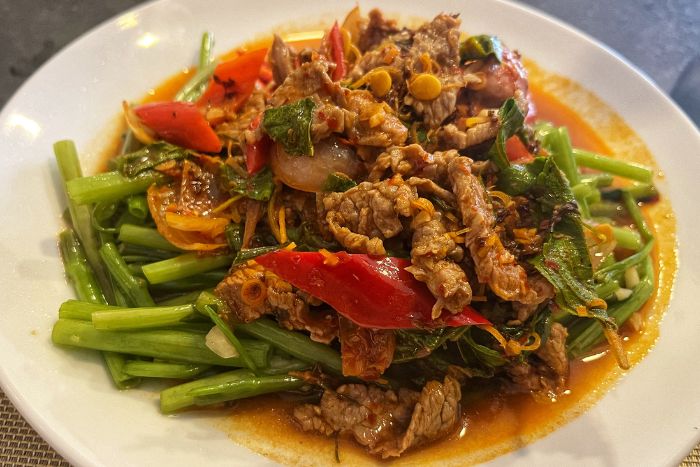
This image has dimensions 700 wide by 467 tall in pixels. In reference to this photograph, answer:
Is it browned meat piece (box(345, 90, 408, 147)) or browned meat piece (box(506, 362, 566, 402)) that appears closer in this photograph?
browned meat piece (box(345, 90, 408, 147))

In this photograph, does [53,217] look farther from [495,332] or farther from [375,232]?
[495,332]

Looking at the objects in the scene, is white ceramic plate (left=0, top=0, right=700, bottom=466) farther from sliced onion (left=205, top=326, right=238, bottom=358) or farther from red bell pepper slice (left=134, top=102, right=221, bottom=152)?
red bell pepper slice (left=134, top=102, right=221, bottom=152)

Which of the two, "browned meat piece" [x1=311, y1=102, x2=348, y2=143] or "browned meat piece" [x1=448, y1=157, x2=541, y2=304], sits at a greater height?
"browned meat piece" [x1=311, y1=102, x2=348, y2=143]

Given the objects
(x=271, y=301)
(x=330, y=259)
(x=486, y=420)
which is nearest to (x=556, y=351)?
(x=486, y=420)

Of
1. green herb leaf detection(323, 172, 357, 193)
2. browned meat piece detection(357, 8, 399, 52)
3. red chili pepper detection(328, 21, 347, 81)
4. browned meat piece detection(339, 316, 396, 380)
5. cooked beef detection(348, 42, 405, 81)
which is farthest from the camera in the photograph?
browned meat piece detection(357, 8, 399, 52)

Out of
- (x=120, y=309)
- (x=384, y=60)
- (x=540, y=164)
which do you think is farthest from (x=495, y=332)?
(x=120, y=309)

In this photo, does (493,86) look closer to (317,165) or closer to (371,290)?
(317,165)

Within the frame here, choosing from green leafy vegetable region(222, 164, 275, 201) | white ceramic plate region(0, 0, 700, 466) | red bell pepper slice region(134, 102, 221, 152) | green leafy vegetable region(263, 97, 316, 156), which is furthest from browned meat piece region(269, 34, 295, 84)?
white ceramic plate region(0, 0, 700, 466)
